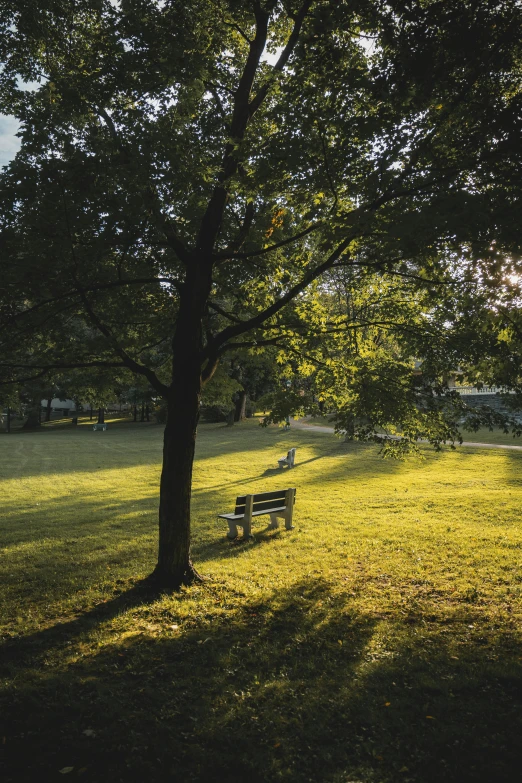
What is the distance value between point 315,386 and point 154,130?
4677mm

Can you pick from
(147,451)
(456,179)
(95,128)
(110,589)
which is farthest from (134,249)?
(147,451)

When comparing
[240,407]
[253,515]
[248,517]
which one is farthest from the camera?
[240,407]

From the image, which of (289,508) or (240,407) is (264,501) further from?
(240,407)

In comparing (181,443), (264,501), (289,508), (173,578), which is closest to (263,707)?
(173,578)

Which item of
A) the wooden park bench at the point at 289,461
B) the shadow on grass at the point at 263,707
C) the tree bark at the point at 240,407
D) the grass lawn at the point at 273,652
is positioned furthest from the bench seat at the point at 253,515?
the tree bark at the point at 240,407

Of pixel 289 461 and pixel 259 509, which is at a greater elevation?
pixel 259 509

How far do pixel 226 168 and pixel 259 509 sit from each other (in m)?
7.19

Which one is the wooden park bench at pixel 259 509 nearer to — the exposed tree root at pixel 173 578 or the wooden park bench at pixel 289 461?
the exposed tree root at pixel 173 578

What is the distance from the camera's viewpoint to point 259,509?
37.0 ft

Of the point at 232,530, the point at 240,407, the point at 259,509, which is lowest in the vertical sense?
the point at 232,530

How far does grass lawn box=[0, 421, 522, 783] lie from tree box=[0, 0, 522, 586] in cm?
172

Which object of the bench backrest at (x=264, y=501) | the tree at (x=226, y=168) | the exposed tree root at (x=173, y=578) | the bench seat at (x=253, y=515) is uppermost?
the tree at (x=226, y=168)

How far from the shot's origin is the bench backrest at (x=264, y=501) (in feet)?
36.0

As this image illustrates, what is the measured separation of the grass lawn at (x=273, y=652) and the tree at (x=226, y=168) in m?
1.72
